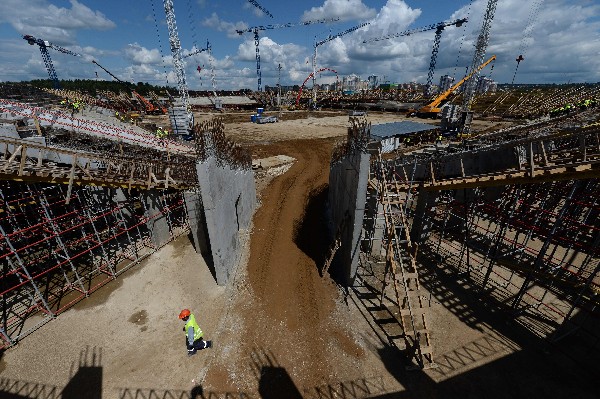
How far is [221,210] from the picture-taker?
38.4ft

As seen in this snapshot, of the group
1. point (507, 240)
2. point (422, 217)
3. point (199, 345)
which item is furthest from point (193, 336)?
point (507, 240)

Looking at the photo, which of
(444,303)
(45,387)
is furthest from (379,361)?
(45,387)

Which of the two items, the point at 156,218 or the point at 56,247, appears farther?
the point at 156,218

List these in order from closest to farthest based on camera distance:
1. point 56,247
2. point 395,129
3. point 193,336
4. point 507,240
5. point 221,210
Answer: point 193,336 → point 507,240 → point 221,210 → point 56,247 → point 395,129

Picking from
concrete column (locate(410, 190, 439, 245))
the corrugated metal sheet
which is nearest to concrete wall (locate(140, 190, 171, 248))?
concrete column (locate(410, 190, 439, 245))

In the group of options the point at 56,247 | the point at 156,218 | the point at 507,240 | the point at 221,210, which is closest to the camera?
the point at 507,240

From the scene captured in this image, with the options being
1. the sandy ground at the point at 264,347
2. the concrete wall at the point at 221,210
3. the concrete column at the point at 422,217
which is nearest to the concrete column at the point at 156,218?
the sandy ground at the point at 264,347

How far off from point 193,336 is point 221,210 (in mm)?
4908

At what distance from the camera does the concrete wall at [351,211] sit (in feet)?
32.6

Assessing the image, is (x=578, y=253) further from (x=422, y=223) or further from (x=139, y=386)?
(x=139, y=386)

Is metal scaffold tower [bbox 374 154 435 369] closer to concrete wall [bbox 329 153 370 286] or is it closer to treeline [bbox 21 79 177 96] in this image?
concrete wall [bbox 329 153 370 286]

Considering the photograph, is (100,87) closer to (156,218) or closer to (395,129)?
(395,129)

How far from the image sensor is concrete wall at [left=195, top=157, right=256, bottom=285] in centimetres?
1055

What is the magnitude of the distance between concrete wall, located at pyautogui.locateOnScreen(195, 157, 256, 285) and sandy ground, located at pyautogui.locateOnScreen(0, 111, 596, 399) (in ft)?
3.09
